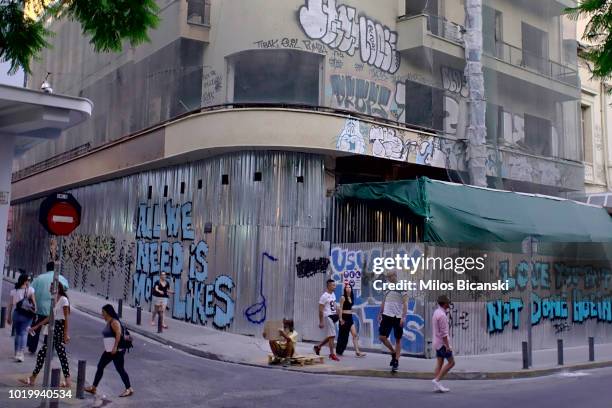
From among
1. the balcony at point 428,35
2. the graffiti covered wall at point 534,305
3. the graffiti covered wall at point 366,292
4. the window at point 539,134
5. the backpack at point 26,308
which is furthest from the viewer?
the window at point 539,134

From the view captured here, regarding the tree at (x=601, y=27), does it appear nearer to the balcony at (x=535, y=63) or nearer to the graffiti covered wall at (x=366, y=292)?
the graffiti covered wall at (x=366, y=292)

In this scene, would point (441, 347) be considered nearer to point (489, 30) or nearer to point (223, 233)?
point (223, 233)

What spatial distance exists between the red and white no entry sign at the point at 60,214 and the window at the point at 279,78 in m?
9.87

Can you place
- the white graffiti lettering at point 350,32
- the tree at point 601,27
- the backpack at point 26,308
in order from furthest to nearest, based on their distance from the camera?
the white graffiti lettering at point 350,32 < the backpack at point 26,308 < the tree at point 601,27

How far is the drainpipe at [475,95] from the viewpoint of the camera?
61.9 feet

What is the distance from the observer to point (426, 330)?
13969mm

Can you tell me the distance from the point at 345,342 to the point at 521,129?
13.2m

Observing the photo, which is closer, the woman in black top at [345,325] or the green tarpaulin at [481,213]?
the woman in black top at [345,325]

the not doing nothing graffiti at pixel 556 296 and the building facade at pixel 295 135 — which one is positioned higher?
the building facade at pixel 295 135

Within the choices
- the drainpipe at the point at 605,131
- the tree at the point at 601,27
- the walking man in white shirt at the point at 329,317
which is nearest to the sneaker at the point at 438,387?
the walking man in white shirt at the point at 329,317

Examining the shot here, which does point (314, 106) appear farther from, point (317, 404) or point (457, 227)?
point (317, 404)

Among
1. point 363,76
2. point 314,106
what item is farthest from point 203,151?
point 363,76

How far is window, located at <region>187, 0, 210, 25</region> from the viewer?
63.9 ft

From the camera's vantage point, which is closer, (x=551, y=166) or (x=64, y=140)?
(x=551, y=166)
